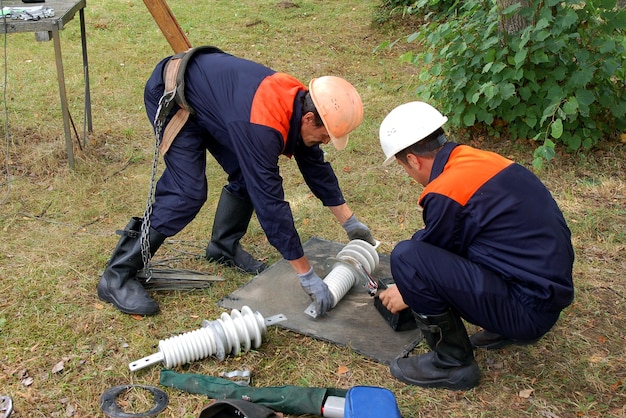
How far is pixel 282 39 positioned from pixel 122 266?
694 cm

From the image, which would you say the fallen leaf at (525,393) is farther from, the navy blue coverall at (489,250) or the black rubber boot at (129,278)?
the black rubber boot at (129,278)

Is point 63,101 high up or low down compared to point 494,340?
up

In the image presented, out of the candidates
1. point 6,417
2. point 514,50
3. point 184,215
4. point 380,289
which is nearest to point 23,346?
point 6,417

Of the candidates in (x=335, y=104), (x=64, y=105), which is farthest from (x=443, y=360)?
(x=64, y=105)

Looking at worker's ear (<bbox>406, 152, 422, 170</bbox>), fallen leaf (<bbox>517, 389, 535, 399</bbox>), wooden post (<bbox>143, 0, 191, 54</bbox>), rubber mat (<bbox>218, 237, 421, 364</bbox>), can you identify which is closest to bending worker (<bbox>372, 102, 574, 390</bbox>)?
worker's ear (<bbox>406, 152, 422, 170</bbox>)

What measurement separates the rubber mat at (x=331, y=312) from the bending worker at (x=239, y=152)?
0.51 feet

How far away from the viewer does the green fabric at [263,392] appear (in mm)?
2742

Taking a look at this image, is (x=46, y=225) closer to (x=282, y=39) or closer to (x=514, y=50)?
(x=514, y=50)

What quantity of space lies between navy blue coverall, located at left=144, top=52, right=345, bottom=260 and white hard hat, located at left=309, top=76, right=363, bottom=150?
14cm

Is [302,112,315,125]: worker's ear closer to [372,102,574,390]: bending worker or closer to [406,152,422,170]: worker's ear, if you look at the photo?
[372,102,574,390]: bending worker

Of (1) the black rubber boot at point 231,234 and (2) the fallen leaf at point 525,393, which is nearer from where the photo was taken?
(2) the fallen leaf at point 525,393

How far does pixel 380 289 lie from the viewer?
Answer: 3.61 meters

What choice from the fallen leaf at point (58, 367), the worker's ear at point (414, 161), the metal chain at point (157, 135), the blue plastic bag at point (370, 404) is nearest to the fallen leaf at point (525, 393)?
the blue plastic bag at point (370, 404)

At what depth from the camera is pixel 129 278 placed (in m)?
3.64
